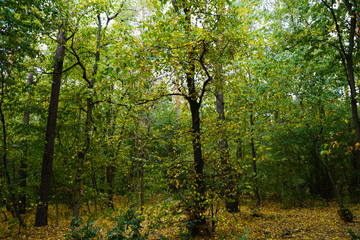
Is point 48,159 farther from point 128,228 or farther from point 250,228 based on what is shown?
point 250,228

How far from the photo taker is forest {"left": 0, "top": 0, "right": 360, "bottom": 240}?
12.9ft

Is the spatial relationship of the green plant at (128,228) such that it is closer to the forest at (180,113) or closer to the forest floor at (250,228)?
the forest at (180,113)

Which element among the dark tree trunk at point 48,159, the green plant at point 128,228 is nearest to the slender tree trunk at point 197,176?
the green plant at point 128,228

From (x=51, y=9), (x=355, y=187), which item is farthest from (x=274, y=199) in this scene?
(x=51, y=9)

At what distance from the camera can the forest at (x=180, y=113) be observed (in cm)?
392

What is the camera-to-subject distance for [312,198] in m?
11.7

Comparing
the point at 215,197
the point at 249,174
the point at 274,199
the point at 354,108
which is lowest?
the point at 274,199

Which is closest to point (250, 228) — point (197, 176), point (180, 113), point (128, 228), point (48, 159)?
point (197, 176)

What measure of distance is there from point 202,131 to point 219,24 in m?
2.38

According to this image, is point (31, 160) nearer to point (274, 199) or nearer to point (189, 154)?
point (189, 154)

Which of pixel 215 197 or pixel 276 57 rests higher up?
pixel 276 57

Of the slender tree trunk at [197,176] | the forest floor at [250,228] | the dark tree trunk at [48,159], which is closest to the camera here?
the slender tree trunk at [197,176]

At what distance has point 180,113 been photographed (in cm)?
761

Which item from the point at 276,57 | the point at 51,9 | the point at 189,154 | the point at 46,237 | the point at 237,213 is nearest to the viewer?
the point at 51,9
